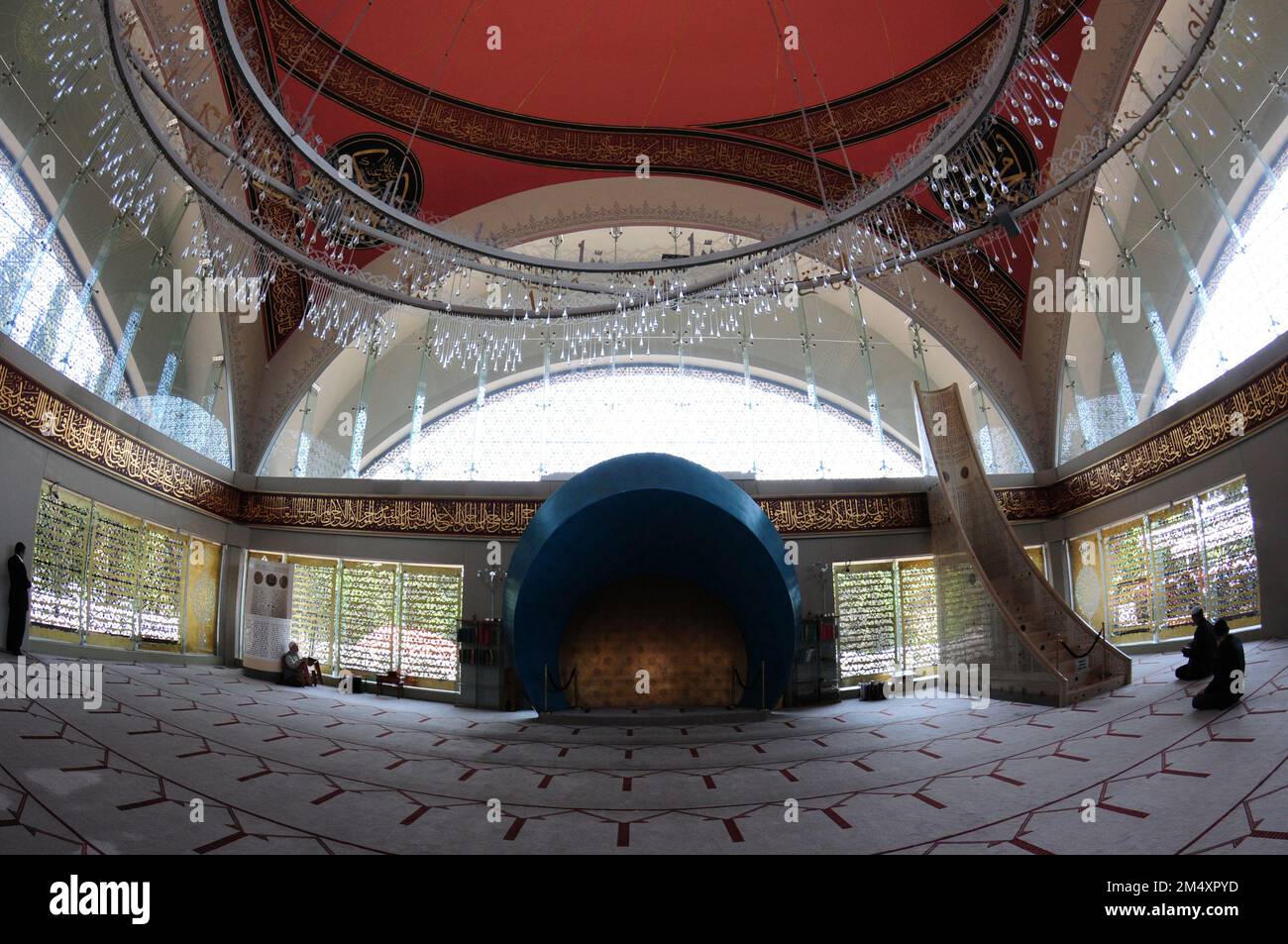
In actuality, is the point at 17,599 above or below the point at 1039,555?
below

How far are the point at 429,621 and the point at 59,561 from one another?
5.06m

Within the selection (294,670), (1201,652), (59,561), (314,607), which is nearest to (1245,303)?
(1201,652)

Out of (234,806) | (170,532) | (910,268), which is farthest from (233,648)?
(910,268)

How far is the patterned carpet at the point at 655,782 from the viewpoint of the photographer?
145 inches

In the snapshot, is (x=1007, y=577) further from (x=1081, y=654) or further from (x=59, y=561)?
(x=59, y=561)

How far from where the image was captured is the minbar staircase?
7887mm

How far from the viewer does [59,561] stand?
855cm

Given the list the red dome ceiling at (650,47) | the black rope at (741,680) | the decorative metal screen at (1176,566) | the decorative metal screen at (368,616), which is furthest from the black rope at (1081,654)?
the decorative metal screen at (368,616)

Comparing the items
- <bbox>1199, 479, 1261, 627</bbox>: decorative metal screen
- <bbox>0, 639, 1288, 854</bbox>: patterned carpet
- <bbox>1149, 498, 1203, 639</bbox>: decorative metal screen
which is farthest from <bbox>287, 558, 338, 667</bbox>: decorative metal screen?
<bbox>1199, 479, 1261, 627</bbox>: decorative metal screen

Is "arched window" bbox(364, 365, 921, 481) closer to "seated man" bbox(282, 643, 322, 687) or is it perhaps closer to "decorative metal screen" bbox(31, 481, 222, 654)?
"decorative metal screen" bbox(31, 481, 222, 654)

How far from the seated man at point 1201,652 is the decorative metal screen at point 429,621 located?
962 cm

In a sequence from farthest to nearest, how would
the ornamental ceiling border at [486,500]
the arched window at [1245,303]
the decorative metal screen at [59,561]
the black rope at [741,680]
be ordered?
the ornamental ceiling border at [486,500], the black rope at [741,680], the arched window at [1245,303], the decorative metal screen at [59,561]

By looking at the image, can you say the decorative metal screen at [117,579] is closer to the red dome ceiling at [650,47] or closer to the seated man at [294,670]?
the seated man at [294,670]

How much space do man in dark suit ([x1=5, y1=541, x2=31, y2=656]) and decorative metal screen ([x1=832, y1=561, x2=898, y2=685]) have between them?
10644 mm
